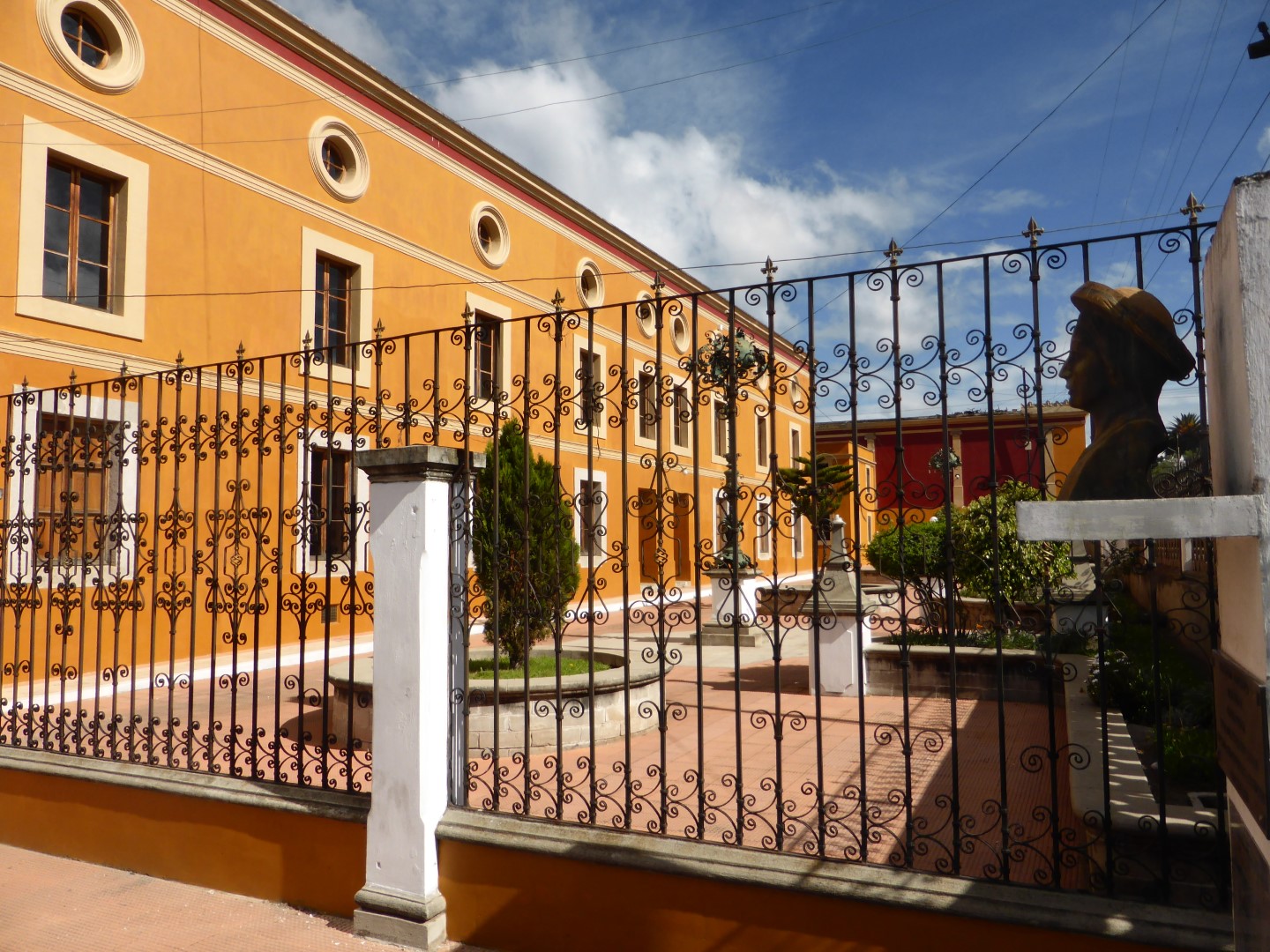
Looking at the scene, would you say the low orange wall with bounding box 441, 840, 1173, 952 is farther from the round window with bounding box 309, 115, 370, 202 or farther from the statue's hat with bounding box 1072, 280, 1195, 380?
the round window with bounding box 309, 115, 370, 202

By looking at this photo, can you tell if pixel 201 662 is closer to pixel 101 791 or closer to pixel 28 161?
pixel 101 791

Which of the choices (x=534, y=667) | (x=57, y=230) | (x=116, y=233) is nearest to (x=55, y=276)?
(x=57, y=230)

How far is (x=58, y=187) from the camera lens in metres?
9.73

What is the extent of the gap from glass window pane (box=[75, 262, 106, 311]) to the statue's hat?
1045cm

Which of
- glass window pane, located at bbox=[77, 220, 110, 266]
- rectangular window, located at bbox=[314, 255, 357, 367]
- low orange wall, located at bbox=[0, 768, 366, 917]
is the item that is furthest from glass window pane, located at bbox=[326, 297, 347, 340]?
low orange wall, located at bbox=[0, 768, 366, 917]

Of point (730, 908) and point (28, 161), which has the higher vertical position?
point (28, 161)

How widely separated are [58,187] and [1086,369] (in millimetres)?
10762

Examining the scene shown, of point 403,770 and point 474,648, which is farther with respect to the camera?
point 474,648

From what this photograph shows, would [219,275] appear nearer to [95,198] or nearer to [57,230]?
[95,198]

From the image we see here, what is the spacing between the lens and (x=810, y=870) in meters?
3.28

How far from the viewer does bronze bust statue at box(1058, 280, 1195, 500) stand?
298cm

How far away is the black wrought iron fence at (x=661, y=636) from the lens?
3234 mm

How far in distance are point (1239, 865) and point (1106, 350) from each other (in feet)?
5.46

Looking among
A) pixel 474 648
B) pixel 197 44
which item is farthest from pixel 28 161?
pixel 474 648
